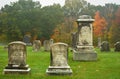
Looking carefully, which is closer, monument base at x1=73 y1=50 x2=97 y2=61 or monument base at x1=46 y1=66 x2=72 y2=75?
monument base at x1=46 y1=66 x2=72 y2=75

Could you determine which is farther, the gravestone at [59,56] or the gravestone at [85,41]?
the gravestone at [85,41]

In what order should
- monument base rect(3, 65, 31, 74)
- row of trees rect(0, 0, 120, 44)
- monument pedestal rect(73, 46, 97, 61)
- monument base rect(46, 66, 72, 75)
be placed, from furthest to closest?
row of trees rect(0, 0, 120, 44)
monument pedestal rect(73, 46, 97, 61)
monument base rect(3, 65, 31, 74)
monument base rect(46, 66, 72, 75)

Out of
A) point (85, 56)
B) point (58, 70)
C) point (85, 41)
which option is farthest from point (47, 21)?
point (58, 70)

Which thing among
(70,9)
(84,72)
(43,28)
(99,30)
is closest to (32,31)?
(43,28)

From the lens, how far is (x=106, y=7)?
74812 millimetres

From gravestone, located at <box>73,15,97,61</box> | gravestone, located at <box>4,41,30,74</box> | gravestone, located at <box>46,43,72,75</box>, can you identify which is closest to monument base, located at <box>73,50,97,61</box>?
gravestone, located at <box>73,15,97,61</box>

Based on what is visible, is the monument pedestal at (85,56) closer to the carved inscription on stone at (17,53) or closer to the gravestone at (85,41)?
the gravestone at (85,41)

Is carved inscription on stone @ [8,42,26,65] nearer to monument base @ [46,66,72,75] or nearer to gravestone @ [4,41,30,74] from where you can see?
gravestone @ [4,41,30,74]

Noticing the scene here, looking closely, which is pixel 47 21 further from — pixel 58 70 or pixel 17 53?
pixel 58 70

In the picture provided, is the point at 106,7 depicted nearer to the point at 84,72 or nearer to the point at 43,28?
the point at 43,28

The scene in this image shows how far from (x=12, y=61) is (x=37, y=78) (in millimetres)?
1900

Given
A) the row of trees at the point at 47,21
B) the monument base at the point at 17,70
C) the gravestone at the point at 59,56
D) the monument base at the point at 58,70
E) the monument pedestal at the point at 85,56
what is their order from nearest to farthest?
the monument base at the point at 58,70, the monument base at the point at 17,70, the gravestone at the point at 59,56, the monument pedestal at the point at 85,56, the row of trees at the point at 47,21

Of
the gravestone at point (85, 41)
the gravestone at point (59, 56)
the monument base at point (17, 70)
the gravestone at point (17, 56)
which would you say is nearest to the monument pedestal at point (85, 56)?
the gravestone at point (85, 41)

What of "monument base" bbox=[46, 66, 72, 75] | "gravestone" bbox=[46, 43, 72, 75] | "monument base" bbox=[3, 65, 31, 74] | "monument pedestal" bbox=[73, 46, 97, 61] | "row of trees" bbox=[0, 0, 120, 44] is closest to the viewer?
"monument base" bbox=[46, 66, 72, 75]
